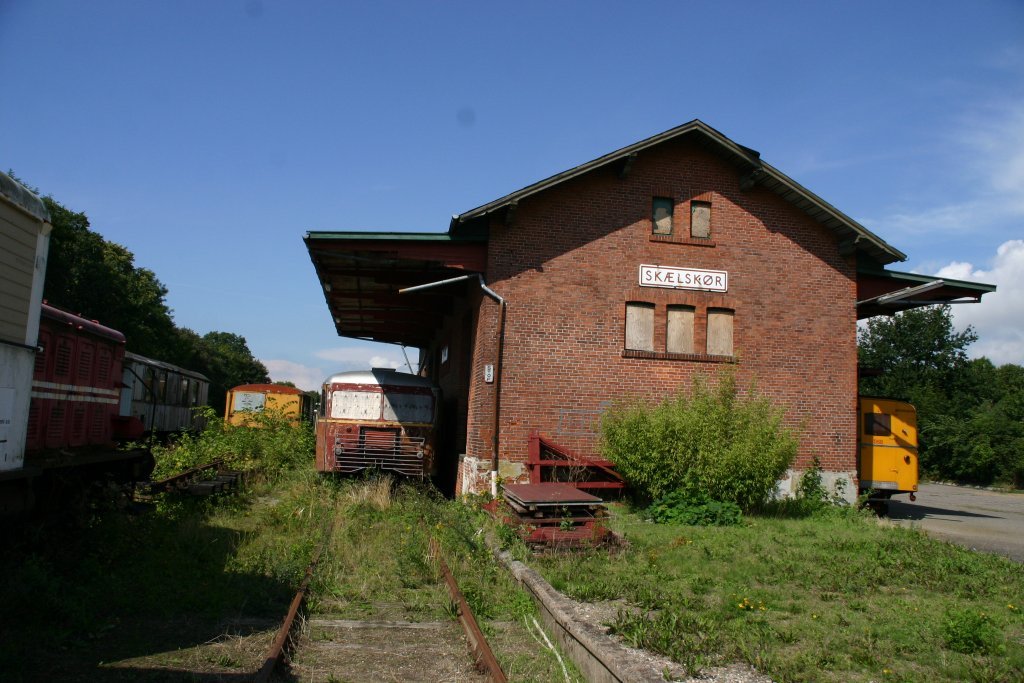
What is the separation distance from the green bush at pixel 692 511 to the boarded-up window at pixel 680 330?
3.67 meters

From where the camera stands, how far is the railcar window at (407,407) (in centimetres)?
1708

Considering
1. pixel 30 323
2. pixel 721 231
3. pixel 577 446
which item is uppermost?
pixel 721 231

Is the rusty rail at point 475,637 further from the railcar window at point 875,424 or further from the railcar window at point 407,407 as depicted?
the railcar window at point 875,424

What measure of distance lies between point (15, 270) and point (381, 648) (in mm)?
4874

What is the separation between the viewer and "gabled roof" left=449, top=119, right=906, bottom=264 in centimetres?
1491

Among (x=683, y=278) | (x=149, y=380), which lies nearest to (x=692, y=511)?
(x=683, y=278)

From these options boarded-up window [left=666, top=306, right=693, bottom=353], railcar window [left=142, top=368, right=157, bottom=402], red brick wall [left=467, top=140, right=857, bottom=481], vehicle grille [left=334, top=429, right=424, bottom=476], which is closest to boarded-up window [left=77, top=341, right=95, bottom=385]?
vehicle grille [left=334, top=429, right=424, bottom=476]

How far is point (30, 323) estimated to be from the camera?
7547 millimetres

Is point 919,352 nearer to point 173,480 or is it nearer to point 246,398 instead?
point 246,398

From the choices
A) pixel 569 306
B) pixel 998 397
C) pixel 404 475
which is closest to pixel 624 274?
pixel 569 306

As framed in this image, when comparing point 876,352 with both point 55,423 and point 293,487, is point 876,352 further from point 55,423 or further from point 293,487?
point 55,423

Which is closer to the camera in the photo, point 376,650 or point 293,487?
point 376,650

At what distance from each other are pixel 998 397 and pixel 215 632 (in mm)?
52782

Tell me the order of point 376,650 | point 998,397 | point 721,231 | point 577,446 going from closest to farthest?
1. point 376,650
2. point 577,446
3. point 721,231
4. point 998,397
